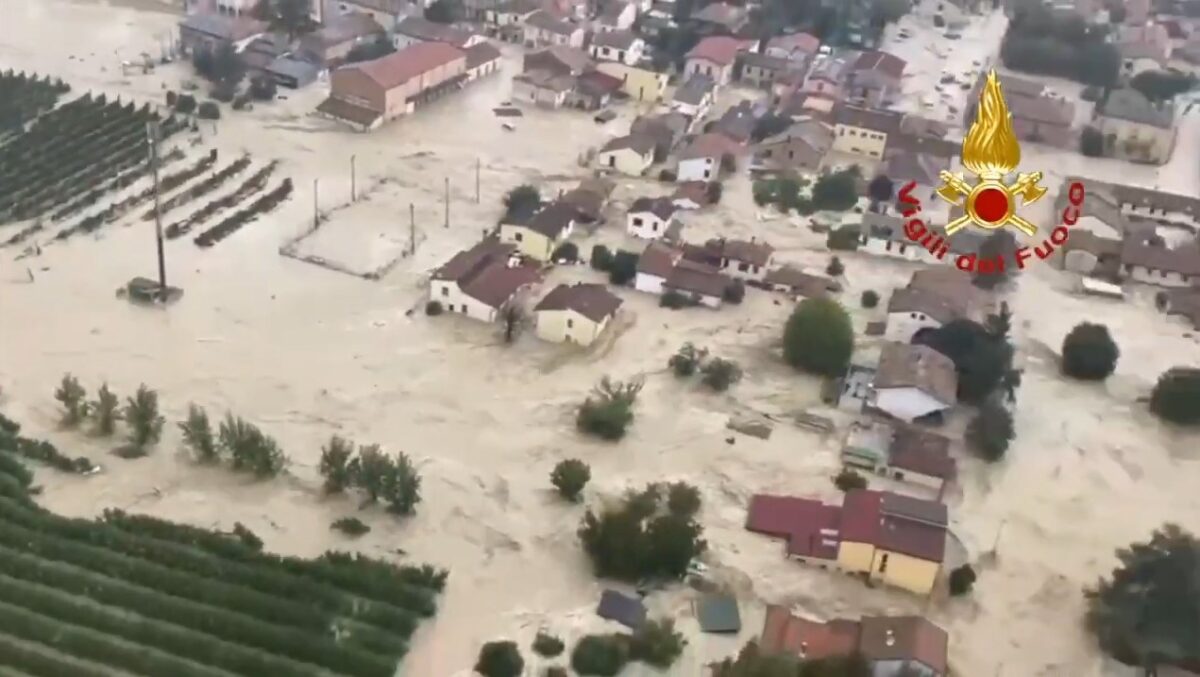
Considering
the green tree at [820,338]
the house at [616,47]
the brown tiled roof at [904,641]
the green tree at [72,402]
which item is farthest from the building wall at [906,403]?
the house at [616,47]

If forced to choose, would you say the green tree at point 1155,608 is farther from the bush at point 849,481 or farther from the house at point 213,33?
the house at point 213,33

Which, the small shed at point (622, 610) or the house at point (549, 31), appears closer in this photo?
the small shed at point (622, 610)

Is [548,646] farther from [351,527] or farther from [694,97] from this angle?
[694,97]

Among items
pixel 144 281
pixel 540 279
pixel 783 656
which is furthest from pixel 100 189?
pixel 783 656

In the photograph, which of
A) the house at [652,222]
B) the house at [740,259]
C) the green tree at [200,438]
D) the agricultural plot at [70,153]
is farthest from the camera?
the house at [652,222]

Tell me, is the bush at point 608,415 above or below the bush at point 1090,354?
below

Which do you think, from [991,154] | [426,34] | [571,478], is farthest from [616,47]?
[991,154]

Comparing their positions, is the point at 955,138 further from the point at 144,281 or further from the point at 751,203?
the point at 144,281

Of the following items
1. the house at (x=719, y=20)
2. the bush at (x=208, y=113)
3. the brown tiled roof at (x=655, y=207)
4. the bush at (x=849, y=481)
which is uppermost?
the house at (x=719, y=20)
